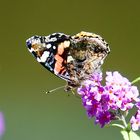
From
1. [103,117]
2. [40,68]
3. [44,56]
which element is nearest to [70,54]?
[44,56]

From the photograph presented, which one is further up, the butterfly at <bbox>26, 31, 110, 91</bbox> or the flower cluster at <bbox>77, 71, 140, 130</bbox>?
the butterfly at <bbox>26, 31, 110, 91</bbox>

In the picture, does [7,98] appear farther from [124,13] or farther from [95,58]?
[95,58]

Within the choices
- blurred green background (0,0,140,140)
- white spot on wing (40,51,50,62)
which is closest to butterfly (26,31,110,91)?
white spot on wing (40,51,50,62)

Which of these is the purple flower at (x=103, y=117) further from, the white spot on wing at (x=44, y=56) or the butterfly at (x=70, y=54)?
the white spot on wing at (x=44, y=56)

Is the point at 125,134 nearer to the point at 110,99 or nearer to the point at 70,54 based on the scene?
the point at 110,99

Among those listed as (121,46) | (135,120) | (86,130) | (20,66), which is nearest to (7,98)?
(20,66)

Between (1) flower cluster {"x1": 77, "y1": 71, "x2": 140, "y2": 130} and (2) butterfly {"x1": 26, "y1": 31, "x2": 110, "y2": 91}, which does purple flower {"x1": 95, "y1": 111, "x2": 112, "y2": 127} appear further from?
(2) butterfly {"x1": 26, "y1": 31, "x2": 110, "y2": 91}
